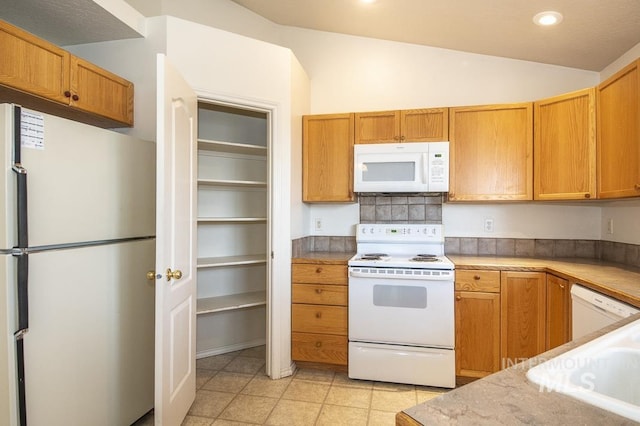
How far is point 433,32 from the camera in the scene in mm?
2756

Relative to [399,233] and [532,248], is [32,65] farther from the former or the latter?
[532,248]

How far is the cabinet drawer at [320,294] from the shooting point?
259 centimetres

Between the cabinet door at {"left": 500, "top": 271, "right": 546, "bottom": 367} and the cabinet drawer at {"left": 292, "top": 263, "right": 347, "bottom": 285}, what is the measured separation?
110 cm

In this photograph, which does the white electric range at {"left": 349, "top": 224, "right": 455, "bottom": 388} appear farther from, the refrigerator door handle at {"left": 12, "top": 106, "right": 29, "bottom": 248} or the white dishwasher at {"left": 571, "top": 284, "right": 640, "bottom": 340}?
the refrigerator door handle at {"left": 12, "top": 106, "right": 29, "bottom": 248}

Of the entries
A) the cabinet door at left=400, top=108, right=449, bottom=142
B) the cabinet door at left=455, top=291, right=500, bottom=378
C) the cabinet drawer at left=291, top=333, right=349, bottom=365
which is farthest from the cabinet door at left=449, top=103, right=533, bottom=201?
the cabinet drawer at left=291, top=333, right=349, bottom=365

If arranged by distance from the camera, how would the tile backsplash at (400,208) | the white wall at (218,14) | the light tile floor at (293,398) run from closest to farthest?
the light tile floor at (293,398) < the white wall at (218,14) < the tile backsplash at (400,208)

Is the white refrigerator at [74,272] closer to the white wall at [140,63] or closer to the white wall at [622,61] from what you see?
the white wall at [140,63]

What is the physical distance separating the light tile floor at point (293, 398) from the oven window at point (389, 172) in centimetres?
151

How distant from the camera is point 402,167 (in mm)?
2734

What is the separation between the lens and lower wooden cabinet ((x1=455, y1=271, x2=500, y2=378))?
2377 millimetres

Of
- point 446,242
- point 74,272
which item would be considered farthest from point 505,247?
point 74,272

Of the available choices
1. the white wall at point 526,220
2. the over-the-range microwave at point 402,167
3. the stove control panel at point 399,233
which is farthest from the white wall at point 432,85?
the over-the-range microwave at point 402,167

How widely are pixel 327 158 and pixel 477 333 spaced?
173cm

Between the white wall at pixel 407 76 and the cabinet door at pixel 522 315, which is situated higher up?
the white wall at pixel 407 76
